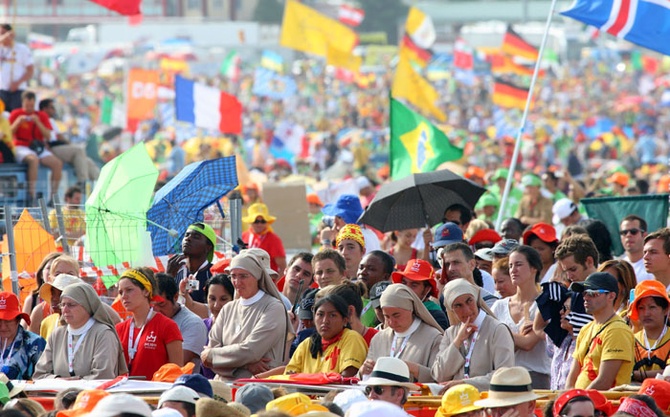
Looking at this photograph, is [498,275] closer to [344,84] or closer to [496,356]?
[496,356]

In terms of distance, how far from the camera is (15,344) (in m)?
8.80

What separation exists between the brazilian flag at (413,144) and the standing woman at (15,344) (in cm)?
691

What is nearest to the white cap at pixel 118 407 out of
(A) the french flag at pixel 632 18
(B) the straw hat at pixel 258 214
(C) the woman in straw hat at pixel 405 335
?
(C) the woman in straw hat at pixel 405 335

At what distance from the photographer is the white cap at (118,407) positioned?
225 inches

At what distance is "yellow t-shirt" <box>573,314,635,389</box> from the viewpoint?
7574 millimetres

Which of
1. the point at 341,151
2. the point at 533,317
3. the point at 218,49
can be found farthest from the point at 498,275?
the point at 218,49

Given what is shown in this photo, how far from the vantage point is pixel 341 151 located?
33406mm

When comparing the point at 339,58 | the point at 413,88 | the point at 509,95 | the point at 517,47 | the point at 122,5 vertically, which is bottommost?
the point at 509,95

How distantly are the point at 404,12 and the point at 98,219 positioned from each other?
255ft

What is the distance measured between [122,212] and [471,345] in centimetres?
413

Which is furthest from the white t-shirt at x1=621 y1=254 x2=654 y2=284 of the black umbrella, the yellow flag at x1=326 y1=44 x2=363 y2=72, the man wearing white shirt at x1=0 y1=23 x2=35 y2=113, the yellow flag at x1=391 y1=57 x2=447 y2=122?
the yellow flag at x1=326 y1=44 x2=363 y2=72

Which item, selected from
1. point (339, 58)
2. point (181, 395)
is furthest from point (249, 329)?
point (339, 58)

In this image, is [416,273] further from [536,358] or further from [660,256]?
[660,256]

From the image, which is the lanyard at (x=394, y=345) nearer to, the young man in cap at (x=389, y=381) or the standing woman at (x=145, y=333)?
the young man in cap at (x=389, y=381)
